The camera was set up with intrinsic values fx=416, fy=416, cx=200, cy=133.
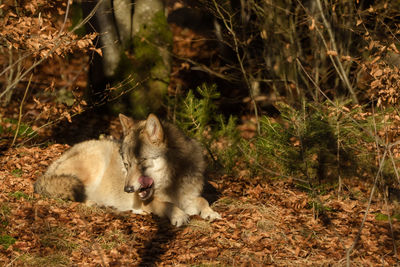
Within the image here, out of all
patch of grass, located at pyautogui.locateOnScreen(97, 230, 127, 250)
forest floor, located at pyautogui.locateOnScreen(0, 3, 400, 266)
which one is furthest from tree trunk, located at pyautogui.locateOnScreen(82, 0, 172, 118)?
patch of grass, located at pyautogui.locateOnScreen(97, 230, 127, 250)

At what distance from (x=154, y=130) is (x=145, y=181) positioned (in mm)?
768

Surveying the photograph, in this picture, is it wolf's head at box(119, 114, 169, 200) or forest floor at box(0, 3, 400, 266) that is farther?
wolf's head at box(119, 114, 169, 200)

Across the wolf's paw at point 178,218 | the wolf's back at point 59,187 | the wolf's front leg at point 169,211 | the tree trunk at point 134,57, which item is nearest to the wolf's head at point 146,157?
the wolf's front leg at point 169,211

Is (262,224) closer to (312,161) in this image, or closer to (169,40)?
(312,161)

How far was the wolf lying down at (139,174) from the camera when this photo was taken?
239 inches

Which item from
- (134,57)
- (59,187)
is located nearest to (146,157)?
(59,187)

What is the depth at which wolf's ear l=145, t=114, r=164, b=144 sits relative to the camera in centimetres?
596

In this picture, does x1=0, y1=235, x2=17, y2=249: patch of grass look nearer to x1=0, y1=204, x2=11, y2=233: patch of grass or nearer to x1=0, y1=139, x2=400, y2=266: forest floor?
x1=0, y1=139, x2=400, y2=266: forest floor

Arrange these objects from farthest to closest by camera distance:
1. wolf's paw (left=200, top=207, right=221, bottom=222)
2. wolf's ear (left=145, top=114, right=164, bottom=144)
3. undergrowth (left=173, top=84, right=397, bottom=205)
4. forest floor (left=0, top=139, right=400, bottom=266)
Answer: undergrowth (left=173, top=84, right=397, bottom=205) → wolf's paw (left=200, top=207, right=221, bottom=222) → wolf's ear (left=145, top=114, right=164, bottom=144) → forest floor (left=0, top=139, right=400, bottom=266)

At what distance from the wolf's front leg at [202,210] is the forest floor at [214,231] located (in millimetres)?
119

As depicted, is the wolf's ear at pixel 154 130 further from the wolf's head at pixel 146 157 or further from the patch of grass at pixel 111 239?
the patch of grass at pixel 111 239

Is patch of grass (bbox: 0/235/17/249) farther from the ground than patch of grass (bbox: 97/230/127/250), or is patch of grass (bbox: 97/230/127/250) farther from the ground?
patch of grass (bbox: 0/235/17/249)

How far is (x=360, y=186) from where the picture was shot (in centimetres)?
779

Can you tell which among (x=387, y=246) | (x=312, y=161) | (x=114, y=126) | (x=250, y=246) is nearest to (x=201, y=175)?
(x=250, y=246)
